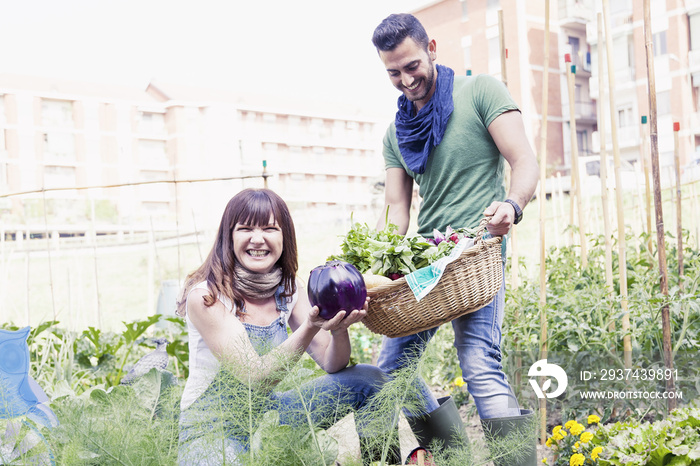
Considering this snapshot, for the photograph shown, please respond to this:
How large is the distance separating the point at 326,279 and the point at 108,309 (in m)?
11.3

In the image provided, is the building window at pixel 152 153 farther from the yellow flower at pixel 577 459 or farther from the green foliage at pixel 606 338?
the yellow flower at pixel 577 459

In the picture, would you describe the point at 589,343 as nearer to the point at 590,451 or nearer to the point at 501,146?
the point at 590,451

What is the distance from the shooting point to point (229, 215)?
1916 millimetres

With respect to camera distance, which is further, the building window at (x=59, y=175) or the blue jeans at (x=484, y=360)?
the building window at (x=59, y=175)

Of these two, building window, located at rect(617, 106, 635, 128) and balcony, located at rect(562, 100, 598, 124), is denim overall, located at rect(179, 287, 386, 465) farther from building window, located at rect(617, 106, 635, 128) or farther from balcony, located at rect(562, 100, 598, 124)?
balcony, located at rect(562, 100, 598, 124)

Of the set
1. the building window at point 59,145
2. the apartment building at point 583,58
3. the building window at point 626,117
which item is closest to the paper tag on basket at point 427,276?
the apartment building at point 583,58

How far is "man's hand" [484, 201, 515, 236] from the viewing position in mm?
1716

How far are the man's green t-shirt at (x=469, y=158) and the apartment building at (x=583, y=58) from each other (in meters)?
17.0

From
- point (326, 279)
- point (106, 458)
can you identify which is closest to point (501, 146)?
point (326, 279)

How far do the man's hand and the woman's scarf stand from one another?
2.20 feet

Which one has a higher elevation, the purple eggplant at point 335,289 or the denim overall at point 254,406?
the purple eggplant at point 335,289

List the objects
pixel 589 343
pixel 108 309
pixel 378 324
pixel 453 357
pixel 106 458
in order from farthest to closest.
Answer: pixel 108 309 → pixel 453 357 → pixel 589 343 → pixel 378 324 → pixel 106 458

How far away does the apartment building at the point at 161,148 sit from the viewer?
38.2 m

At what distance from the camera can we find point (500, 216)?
Result: 172 cm
